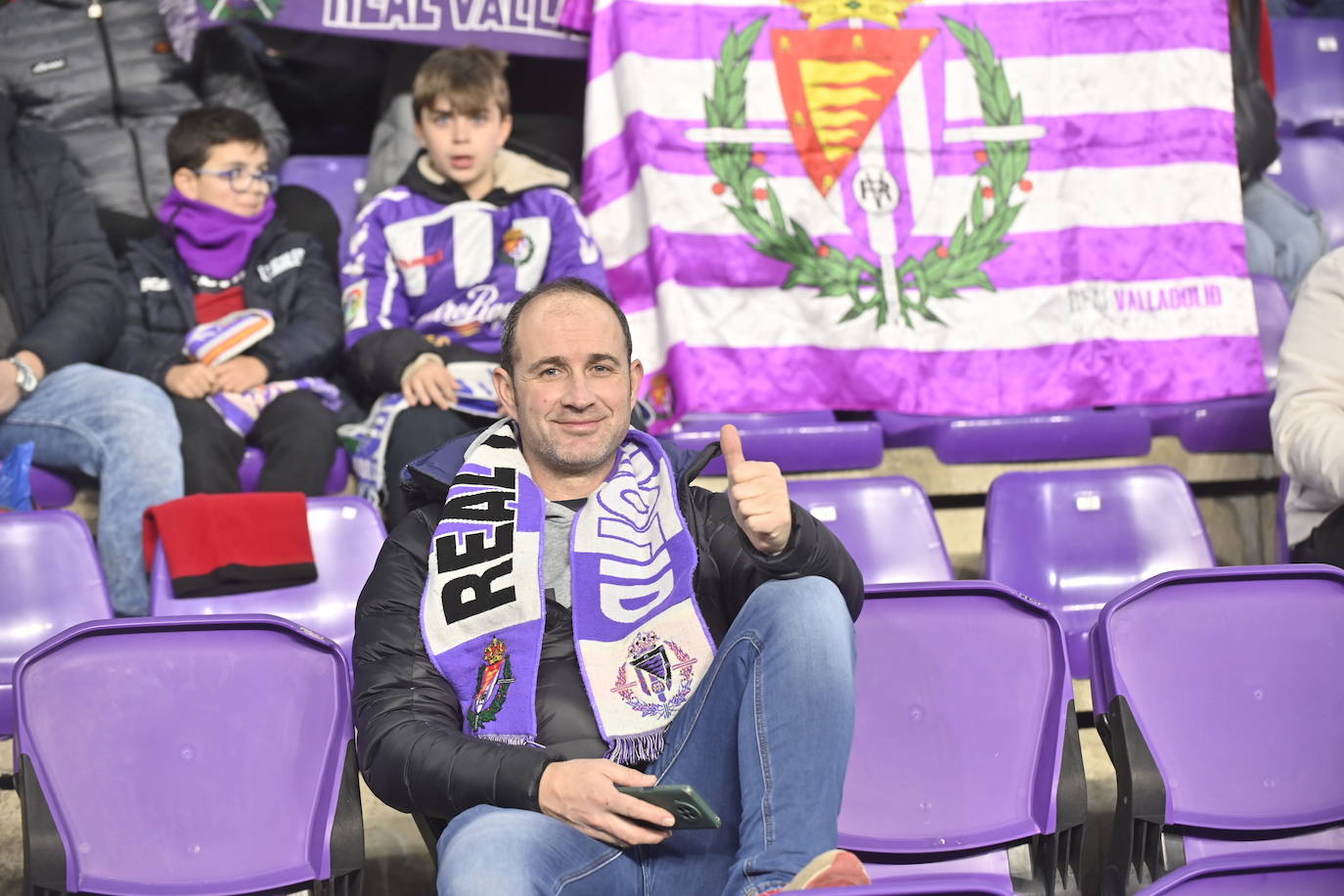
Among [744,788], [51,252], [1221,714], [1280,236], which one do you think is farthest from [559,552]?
[1280,236]

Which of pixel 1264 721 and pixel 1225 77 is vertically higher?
pixel 1225 77

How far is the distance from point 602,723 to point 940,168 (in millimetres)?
2238

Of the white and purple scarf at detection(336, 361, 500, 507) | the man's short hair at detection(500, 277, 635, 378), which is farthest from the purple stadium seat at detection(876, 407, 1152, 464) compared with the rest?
the man's short hair at detection(500, 277, 635, 378)

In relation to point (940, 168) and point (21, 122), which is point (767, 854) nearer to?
point (940, 168)

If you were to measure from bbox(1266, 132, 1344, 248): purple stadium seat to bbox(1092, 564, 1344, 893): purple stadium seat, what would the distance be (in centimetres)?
241

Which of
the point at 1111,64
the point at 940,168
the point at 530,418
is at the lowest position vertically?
the point at 530,418

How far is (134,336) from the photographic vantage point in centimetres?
329

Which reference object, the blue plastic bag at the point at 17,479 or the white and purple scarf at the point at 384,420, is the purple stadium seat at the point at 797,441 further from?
the blue plastic bag at the point at 17,479

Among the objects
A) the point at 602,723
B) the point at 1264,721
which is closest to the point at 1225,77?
the point at 1264,721

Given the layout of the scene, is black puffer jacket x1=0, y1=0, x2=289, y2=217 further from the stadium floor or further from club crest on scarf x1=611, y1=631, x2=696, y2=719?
club crest on scarf x1=611, y1=631, x2=696, y2=719

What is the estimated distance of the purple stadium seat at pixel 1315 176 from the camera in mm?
4215

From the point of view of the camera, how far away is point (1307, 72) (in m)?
4.80

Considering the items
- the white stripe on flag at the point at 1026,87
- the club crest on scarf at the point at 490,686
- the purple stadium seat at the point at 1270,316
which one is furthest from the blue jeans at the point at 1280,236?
the club crest on scarf at the point at 490,686

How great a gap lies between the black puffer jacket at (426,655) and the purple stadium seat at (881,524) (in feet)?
2.05
